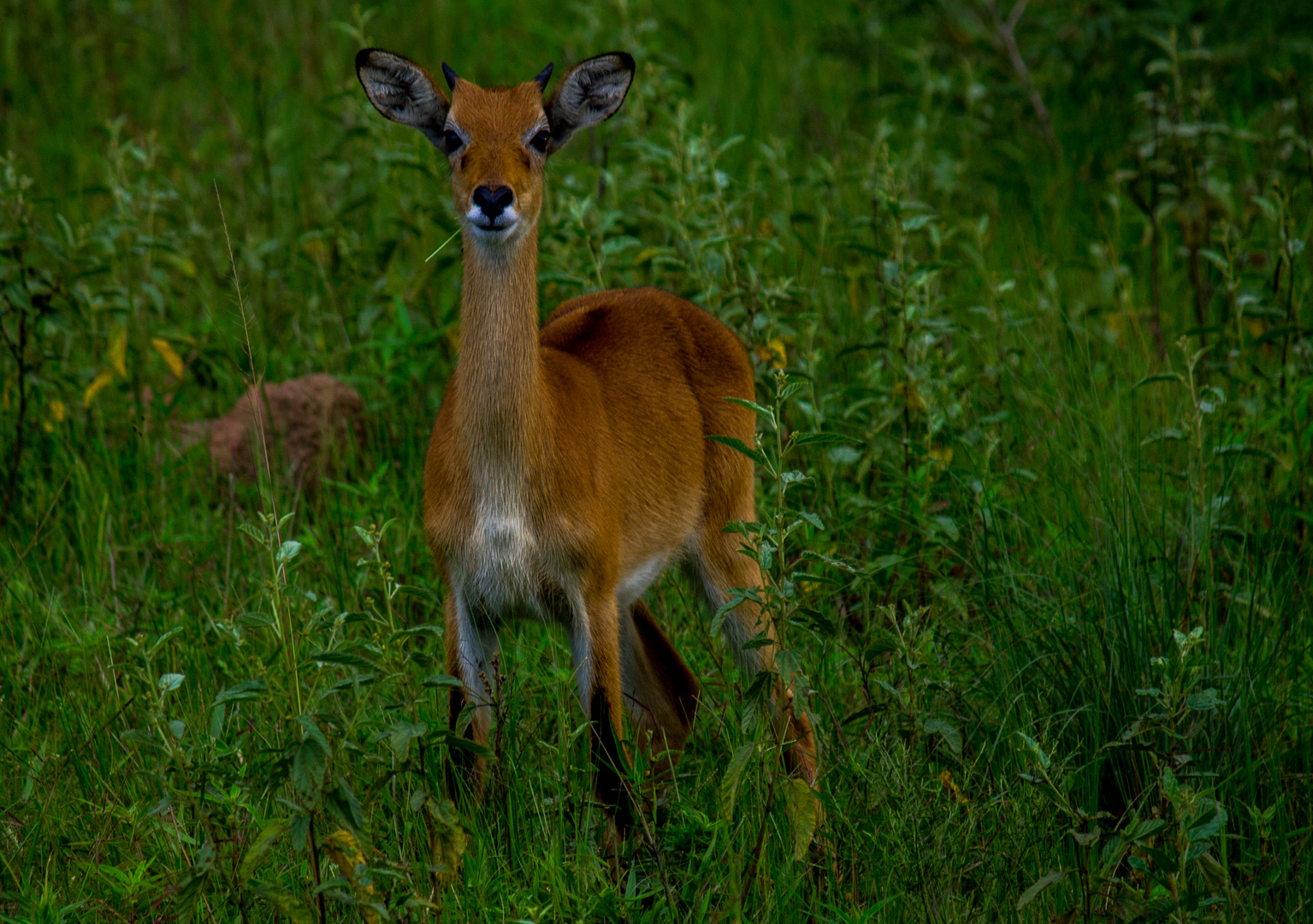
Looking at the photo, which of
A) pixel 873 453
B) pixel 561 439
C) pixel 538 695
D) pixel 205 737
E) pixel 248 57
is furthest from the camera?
pixel 248 57

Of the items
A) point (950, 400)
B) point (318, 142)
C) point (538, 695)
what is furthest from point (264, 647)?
point (318, 142)

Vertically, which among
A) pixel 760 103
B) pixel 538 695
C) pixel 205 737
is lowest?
pixel 538 695

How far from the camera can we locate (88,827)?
3.45 meters

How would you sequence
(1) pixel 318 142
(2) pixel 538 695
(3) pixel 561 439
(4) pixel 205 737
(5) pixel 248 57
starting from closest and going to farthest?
(4) pixel 205 737 → (3) pixel 561 439 → (2) pixel 538 695 → (1) pixel 318 142 → (5) pixel 248 57

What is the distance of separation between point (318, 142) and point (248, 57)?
1448 millimetres

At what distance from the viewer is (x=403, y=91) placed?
3.93m

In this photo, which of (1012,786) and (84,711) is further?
(84,711)

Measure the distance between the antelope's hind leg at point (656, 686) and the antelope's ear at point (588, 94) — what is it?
138 cm

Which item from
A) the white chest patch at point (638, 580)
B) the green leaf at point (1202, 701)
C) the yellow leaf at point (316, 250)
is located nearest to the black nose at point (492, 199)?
the white chest patch at point (638, 580)

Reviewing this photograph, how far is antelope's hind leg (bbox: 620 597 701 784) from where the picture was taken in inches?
163

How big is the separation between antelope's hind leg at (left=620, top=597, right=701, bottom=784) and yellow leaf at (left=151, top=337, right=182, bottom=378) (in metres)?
2.26

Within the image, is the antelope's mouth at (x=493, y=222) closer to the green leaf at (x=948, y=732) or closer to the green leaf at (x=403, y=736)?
the green leaf at (x=403, y=736)

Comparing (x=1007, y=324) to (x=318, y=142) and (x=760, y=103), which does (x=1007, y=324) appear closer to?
(x=760, y=103)

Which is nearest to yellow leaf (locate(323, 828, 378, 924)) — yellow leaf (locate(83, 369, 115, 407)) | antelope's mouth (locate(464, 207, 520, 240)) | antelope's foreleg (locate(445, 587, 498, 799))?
antelope's foreleg (locate(445, 587, 498, 799))
